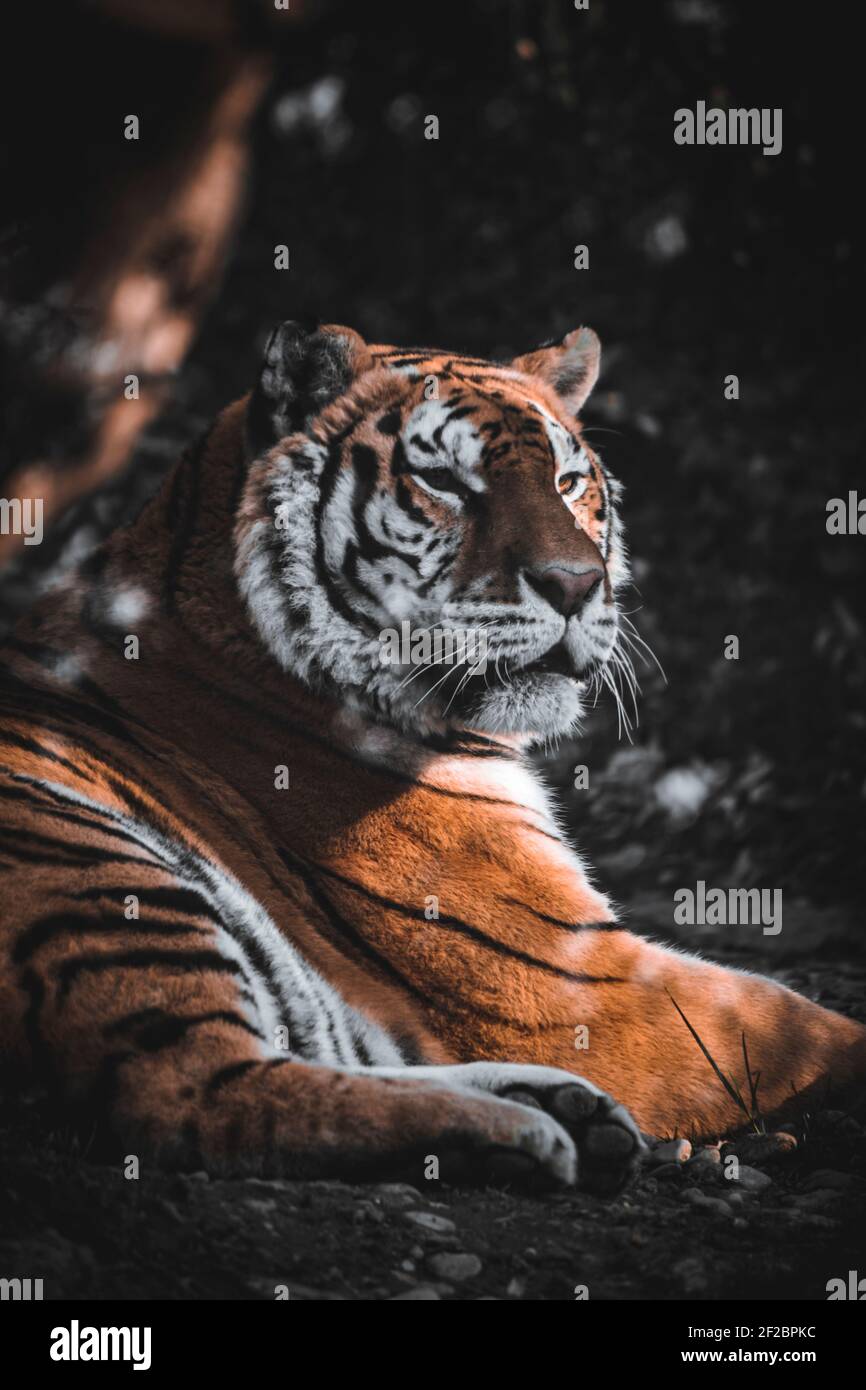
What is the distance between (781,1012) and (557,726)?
693 millimetres

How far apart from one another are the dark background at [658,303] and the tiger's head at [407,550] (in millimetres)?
1768

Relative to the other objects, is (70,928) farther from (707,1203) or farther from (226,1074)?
(707,1203)

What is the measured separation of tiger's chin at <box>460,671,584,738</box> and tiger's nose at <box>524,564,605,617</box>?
0.15m

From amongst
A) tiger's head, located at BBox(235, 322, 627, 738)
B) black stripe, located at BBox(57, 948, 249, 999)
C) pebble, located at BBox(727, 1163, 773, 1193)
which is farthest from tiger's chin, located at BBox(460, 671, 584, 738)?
pebble, located at BBox(727, 1163, 773, 1193)

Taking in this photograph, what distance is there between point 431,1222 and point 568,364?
2.05 meters

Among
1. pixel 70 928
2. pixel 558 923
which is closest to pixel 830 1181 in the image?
pixel 558 923

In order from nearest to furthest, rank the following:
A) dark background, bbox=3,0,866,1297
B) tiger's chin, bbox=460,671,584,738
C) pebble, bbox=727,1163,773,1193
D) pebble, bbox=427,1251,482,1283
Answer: pebble, bbox=427,1251,482,1283 → pebble, bbox=727,1163,773,1193 → tiger's chin, bbox=460,671,584,738 → dark background, bbox=3,0,866,1297

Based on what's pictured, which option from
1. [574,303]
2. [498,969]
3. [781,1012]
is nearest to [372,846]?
[498,969]

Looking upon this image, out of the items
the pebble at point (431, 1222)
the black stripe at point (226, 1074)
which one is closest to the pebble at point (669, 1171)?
the pebble at point (431, 1222)

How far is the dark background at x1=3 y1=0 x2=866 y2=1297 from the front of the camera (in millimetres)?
4977

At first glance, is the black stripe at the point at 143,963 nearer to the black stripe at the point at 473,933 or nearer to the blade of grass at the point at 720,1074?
the black stripe at the point at 473,933

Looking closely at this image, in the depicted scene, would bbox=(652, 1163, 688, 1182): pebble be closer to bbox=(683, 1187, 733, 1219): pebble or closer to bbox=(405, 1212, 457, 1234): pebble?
bbox=(683, 1187, 733, 1219): pebble
